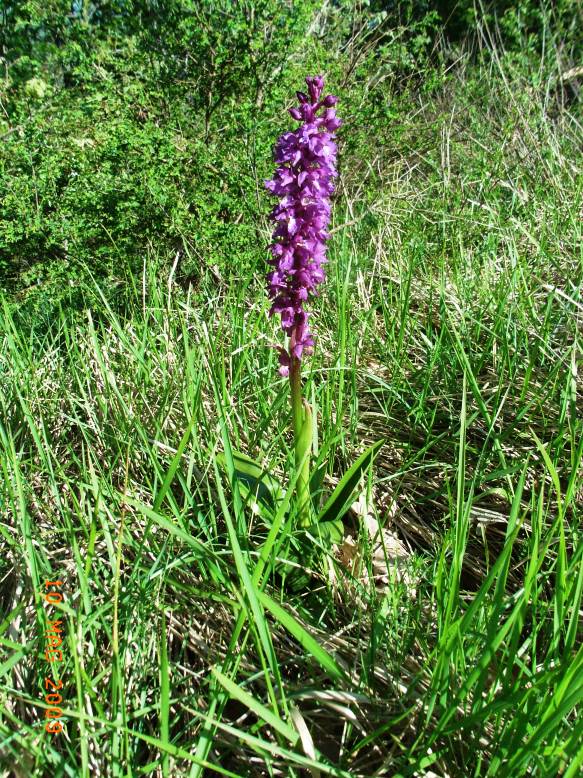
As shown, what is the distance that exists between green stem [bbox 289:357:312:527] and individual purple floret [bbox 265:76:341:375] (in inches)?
2.4

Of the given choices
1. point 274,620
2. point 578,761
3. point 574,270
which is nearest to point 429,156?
point 574,270

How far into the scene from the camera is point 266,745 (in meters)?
0.97

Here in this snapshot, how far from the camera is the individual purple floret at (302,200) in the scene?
1.47 metres

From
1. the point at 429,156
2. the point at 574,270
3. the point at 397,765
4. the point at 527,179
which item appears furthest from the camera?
the point at 429,156

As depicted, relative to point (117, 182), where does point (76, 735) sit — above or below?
below

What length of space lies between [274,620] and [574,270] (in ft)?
6.84

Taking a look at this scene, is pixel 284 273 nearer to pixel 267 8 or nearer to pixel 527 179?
pixel 267 8

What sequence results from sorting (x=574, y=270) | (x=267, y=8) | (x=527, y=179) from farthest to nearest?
(x=527, y=179) → (x=267, y=8) → (x=574, y=270)

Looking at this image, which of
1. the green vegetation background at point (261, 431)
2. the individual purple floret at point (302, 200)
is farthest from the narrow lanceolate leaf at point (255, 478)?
the individual purple floret at point (302, 200)

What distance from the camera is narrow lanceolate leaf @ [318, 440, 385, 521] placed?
5.16 feet

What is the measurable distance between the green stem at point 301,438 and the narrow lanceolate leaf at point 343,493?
5 cm
